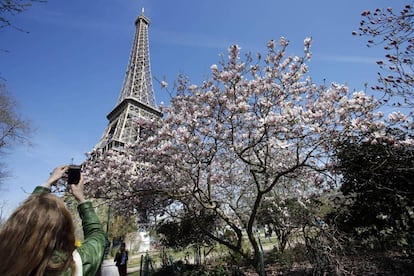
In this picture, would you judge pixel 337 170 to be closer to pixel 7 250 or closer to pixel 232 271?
pixel 232 271

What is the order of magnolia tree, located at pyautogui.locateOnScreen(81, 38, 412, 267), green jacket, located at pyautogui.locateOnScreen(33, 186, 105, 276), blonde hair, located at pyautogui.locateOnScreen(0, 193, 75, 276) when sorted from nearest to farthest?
1. blonde hair, located at pyautogui.locateOnScreen(0, 193, 75, 276)
2. green jacket, located at pyautogui.locateOnScreen(33, 186, 105, 276)
3. magnolia tree, located at pyautogui.locateOnScreen(81, 38, 412, 267)

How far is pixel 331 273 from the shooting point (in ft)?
12.1

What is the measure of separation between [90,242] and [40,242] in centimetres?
35

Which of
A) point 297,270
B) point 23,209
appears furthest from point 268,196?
point 23,209

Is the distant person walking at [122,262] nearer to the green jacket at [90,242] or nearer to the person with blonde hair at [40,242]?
the green jacket at [90,242]

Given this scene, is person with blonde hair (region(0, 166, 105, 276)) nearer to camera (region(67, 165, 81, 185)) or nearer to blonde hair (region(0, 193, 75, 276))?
blonde hair (region(0, 193, 75, 276))

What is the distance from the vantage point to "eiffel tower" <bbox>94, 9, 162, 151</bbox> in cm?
2447

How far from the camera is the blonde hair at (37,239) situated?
27.3 inches

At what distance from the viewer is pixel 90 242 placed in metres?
1.05

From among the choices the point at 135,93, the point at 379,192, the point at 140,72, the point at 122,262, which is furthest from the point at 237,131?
the point at 140,72

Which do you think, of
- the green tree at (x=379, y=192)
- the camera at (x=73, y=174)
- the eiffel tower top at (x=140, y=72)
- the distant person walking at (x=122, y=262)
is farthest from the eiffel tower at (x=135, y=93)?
the camera at (x=73, y=174)

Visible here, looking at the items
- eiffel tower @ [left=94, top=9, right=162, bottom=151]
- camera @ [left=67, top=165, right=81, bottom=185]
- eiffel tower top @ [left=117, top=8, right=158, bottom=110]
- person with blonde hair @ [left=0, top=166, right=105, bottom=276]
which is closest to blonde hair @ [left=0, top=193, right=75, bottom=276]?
person with blonde hair @ [left=0, top=166, right=105, bottom=276]

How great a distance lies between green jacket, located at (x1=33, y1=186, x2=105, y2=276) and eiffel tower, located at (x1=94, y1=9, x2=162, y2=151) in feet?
72.4

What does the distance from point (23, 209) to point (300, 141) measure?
439 centimetres
